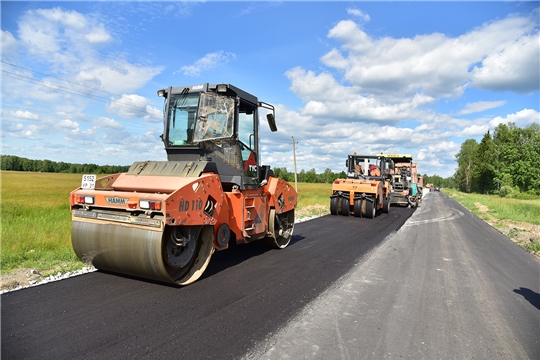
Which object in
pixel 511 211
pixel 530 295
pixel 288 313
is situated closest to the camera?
pixel 288 313

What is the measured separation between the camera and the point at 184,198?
4.52 meters

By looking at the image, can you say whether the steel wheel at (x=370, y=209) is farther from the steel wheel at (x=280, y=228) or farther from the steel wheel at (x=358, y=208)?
the steel wheel at (x=280, y=228)

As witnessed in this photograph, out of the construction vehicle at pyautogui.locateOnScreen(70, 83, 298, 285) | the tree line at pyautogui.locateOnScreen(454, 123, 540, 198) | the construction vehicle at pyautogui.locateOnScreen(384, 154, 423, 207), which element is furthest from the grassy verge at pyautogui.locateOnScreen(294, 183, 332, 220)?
the tree line at pyautogui.locateOnScreen(454, 123, 540, 198)

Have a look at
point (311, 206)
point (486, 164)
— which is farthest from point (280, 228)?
point (486, 164)

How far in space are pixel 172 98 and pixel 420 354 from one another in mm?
5222

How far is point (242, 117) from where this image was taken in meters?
6.39

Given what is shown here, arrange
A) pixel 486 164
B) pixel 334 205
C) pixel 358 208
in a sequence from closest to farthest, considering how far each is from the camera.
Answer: pixel 358 208
pixel 334 205
pixel 486 164

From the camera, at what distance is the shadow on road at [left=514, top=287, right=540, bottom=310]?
4.90 metres

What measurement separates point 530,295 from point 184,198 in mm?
5355

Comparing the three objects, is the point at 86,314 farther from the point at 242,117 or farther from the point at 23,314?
the point at 242,117

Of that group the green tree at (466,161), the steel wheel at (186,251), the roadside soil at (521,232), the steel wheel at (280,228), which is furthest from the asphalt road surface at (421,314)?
the green tree at (466,161)

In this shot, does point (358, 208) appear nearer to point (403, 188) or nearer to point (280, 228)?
point (280, 228)

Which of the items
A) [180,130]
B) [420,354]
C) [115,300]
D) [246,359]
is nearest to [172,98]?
[180,130]

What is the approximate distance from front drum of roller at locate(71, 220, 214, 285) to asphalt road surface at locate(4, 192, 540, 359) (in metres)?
0.23
